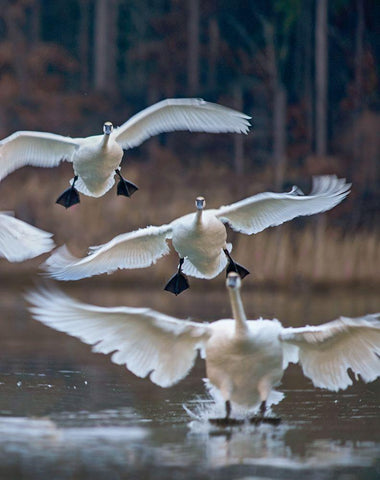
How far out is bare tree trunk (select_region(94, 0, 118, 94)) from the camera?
2758cm

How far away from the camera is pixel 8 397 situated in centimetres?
909

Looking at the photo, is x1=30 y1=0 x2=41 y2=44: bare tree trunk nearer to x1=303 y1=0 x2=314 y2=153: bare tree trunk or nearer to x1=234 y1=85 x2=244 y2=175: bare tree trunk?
x1=234 y1=85 x2=244 y2=175: bare tree trunk

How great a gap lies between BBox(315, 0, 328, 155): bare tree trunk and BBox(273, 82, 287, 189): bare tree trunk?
629 mm

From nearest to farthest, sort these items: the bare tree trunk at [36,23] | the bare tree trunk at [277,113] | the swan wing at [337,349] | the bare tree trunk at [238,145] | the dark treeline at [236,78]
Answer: the swan wing at [337,349]
the bare tree trunk at [277,113]
the dark treeline at [236,78]
the bare tree trunk at [238,145]
the bare tree trunk at [36,23]

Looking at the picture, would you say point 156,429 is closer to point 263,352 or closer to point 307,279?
point 263,352

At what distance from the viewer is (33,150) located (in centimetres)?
1158

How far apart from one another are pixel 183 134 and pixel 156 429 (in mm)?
18546

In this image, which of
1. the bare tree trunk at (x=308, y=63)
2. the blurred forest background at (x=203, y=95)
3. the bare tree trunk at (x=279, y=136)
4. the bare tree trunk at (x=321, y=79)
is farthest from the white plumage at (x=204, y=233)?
the bare tree trunk at (x=308, y=63)

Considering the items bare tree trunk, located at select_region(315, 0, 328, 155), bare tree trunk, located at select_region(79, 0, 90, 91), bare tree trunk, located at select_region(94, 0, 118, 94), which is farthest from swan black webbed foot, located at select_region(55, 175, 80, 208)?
bare tree trunk, located at select_region(79, 0, 90, 91)

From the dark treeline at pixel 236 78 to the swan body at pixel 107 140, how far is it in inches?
403

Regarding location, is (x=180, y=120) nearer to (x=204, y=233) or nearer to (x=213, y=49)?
(x=204, y=233)

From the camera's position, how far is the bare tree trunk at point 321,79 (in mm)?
22609

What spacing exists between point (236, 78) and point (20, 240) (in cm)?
1754

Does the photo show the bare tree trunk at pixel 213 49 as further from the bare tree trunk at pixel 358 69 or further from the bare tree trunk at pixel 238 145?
the bare tree trunk at pixel 358 69
